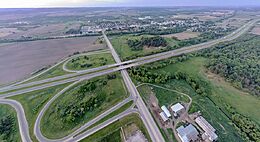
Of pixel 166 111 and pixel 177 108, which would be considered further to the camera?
pixel 177 108

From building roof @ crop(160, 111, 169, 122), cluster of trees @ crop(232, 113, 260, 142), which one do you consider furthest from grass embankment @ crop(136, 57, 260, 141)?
building roof @ crop(160, 111, 169, 122)

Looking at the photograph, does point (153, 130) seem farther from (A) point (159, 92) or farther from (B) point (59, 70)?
(B) point (59, 70)

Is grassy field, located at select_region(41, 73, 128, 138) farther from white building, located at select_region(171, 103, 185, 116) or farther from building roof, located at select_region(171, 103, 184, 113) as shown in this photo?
white building, located at select_region(171, 103, 185, 116)

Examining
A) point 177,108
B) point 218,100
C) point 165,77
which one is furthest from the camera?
point 165,77

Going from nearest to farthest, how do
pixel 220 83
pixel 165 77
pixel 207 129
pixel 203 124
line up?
pixel 207 129 → pixel 203 124 → pixel 165 77 → pixel 220 83

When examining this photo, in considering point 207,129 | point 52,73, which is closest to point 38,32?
point 52,73

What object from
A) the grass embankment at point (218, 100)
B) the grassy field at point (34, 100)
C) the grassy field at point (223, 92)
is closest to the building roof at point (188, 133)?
the grass embankment at point (218, 100)

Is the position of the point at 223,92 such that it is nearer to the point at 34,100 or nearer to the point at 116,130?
the point at 116,130

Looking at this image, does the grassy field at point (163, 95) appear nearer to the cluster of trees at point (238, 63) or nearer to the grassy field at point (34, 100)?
the cluster of trees at point (238, 63)
